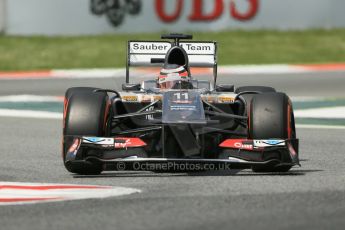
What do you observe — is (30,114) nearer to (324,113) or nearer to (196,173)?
(324,113)

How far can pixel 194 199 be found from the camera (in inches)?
→ 309

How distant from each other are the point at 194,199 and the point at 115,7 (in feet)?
60.4

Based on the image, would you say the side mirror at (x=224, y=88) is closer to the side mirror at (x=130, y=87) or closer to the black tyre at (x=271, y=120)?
the side mirror at (x=130, y=87)

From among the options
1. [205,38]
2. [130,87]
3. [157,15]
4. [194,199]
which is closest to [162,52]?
[130,87]

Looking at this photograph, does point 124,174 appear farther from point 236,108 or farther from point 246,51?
point 246,51

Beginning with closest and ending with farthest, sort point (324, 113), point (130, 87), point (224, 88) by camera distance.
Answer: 1. point (130, 87)
2. point (224, 88)
3. point (324, 113)

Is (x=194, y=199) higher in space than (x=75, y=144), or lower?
lower

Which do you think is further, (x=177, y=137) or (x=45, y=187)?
(x=177, y=137)

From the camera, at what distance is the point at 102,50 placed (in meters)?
26.0

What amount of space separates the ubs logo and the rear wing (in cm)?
1398

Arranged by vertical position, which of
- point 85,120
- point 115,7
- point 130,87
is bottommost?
point 85,120

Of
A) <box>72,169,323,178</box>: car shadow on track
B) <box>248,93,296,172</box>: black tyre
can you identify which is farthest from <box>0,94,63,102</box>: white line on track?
<box>248,93,296,172</box>: black tyre

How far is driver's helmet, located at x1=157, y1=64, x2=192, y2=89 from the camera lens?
35.9 feet

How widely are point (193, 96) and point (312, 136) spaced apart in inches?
155
